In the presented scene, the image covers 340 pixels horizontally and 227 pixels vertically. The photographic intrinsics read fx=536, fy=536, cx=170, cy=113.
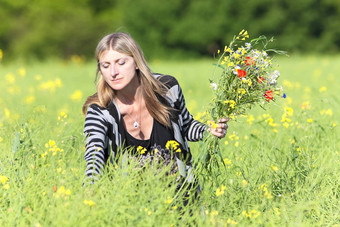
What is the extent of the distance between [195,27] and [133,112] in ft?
92.1

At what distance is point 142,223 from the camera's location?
2709 mm

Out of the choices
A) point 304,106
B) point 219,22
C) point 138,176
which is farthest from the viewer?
point 219,22

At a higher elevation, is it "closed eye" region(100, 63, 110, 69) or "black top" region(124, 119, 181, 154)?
"closed eye" region(100, 63, 110, 69)

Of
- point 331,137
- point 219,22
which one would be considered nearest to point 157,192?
point 331,137

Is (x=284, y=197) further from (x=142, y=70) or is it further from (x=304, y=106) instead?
(x=304, y=106)

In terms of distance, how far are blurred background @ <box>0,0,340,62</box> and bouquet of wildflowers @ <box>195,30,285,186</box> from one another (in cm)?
2488

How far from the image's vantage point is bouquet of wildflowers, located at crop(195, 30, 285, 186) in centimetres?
315

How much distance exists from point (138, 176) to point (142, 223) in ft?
1.33

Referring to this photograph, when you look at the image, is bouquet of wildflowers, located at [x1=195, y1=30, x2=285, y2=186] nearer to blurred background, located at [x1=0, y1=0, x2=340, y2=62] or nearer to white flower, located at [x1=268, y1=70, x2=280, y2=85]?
white flower, located at [x1=268, y1=70, x2=280, y2=85]

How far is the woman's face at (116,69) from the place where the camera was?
10.4 feet

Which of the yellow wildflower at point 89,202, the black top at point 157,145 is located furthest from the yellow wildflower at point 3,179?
the black top at point 157,145

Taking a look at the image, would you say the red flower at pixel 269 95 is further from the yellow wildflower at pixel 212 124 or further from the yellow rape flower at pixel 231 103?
the yellow wildflower at pixel 212 124

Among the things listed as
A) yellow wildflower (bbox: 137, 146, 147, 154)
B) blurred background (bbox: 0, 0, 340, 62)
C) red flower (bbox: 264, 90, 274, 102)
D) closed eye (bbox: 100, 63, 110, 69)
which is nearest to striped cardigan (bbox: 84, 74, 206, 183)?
yellow wildflower (bbox: 137, 146, 147, 154)

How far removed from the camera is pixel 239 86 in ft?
10.5
